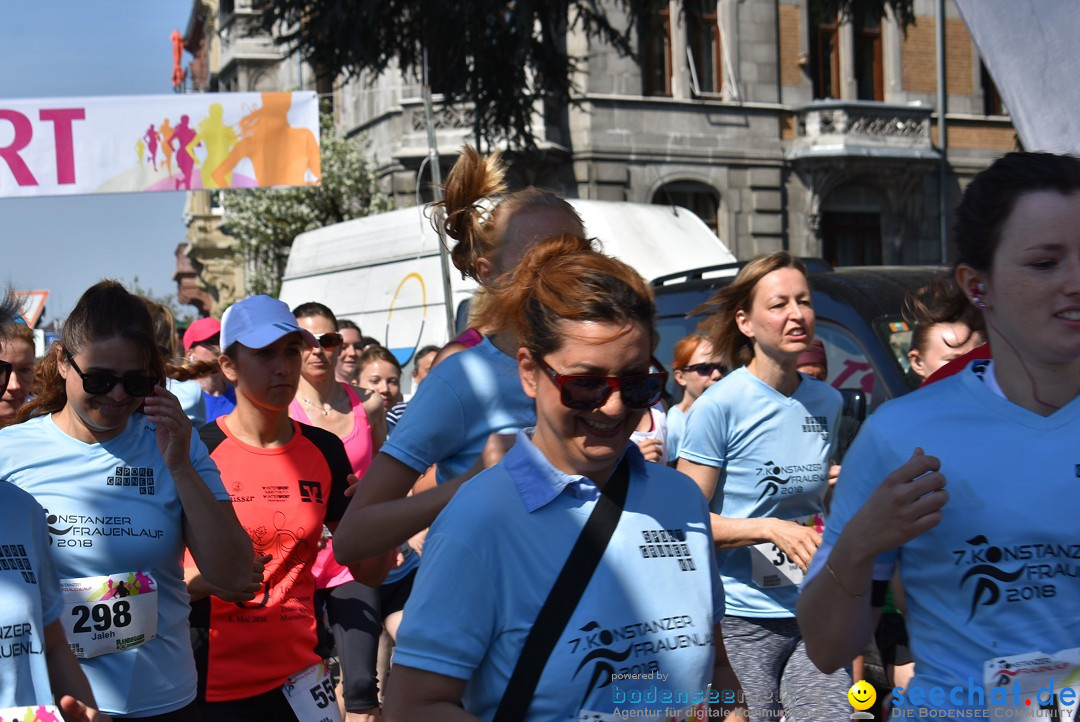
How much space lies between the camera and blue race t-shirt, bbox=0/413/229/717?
3598mm

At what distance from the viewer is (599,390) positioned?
2.35m

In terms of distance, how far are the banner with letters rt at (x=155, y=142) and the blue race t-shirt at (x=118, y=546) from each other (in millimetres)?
7432

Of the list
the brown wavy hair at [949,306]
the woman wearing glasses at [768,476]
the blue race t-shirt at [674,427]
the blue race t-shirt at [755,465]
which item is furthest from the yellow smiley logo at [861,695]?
the brown wavy hair at [949,306]

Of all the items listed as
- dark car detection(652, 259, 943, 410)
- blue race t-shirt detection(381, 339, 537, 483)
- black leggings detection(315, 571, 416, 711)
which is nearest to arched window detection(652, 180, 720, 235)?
dark car detection(652, 259, 943, 410)

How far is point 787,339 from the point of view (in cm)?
469

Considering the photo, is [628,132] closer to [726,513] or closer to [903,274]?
[903,274]

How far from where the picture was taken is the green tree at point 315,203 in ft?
85.3

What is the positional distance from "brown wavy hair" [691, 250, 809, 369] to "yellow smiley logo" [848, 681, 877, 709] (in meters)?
1.26

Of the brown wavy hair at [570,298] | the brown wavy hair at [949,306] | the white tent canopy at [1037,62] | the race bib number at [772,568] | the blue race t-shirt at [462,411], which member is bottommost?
the race bib number at [772,568]

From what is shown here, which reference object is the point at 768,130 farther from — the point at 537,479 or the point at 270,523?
→ the point at 537,479

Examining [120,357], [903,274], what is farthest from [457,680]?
[903,274]

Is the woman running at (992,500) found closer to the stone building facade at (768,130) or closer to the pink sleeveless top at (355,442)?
the pink sleeveless top at (355,442)

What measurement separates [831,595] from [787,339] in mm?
2410

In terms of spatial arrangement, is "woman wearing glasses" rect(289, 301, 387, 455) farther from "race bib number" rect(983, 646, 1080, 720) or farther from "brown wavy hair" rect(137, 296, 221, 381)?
"race bib number" rect(983, 646, 1080, 720)
